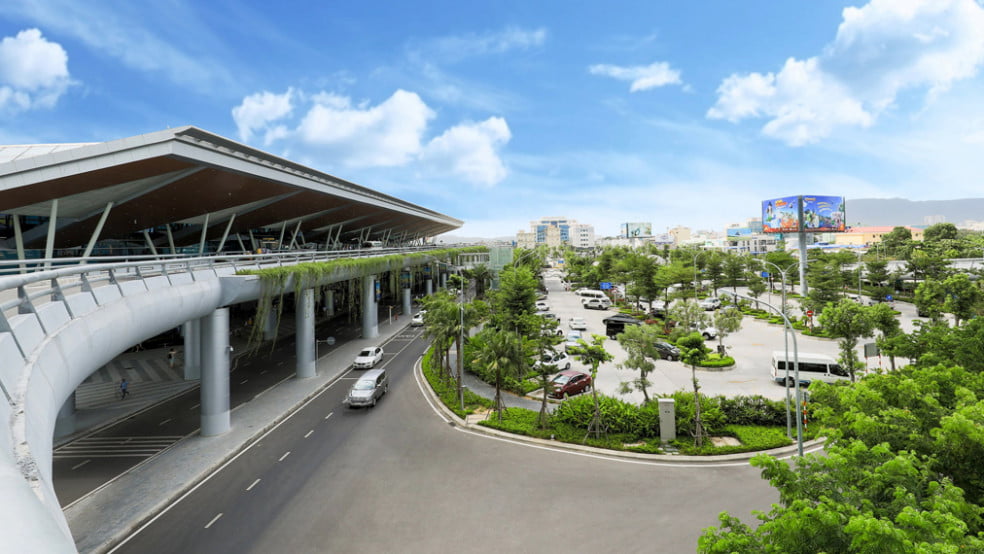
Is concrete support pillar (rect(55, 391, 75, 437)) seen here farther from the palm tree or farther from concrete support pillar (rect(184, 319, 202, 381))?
the palm tree

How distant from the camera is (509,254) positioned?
272 feet

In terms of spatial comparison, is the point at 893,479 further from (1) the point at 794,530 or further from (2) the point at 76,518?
(2) the point at 76,518

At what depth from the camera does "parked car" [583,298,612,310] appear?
5996 centimetres

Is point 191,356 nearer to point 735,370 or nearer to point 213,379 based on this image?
point 213,379

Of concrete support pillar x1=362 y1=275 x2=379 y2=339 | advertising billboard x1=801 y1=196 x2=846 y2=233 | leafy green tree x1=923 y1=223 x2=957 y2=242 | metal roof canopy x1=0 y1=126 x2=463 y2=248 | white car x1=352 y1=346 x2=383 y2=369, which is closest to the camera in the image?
metal roof canopy x1=0 y1=126 x2=463 y2=248

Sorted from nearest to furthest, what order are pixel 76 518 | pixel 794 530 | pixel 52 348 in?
pixel 794 530 → pixel 52 348 → pixel 76 518

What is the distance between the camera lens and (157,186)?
846 inches

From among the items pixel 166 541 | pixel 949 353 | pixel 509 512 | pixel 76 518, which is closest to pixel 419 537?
pixel 509 512

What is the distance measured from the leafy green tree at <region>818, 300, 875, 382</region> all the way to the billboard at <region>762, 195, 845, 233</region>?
5182 centimetres

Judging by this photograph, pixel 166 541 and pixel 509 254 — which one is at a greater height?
pixel 509 254

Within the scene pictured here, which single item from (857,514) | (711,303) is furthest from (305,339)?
(711,303)

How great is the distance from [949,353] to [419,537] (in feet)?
63.5

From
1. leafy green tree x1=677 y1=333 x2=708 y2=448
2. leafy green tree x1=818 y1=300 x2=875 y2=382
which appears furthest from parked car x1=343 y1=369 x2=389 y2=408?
leafy green tree x1=818 y1=300 x2=875 y2=382

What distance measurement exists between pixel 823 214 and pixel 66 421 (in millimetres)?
87499
